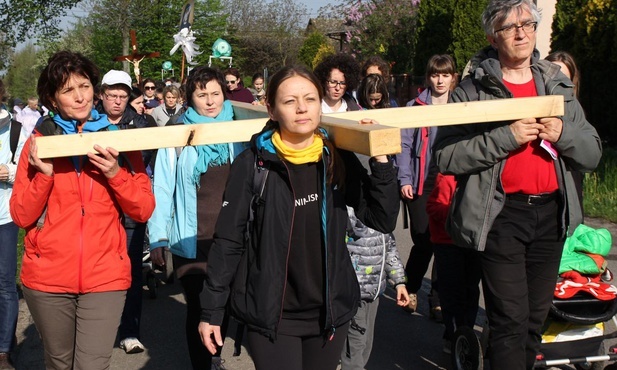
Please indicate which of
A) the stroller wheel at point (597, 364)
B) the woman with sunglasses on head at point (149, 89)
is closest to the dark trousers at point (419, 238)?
the stroller wheel at point (597, 364)

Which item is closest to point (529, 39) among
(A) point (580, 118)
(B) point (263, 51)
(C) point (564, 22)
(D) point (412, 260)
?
(A) point (580, 118)

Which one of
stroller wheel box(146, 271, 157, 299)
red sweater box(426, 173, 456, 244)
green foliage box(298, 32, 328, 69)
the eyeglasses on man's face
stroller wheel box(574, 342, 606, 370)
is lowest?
stroller wheel box(146, 271, 157, 299)

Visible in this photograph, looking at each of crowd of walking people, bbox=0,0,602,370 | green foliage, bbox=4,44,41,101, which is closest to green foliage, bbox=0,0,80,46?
crowd of walking people, bbox=0,0,602,370

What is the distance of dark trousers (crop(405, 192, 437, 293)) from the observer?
6695 millimetres

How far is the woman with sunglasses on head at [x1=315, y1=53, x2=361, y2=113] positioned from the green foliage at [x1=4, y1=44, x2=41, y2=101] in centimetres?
8259

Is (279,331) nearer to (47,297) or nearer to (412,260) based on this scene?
(47,297)

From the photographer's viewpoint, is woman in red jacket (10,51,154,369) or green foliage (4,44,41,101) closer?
woman in red jacket (10,51,154,369)

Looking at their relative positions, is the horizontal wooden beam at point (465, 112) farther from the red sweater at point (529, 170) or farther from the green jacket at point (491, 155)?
the red sweater at point (529, 170)

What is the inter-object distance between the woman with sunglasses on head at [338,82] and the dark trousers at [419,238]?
3.22 feet

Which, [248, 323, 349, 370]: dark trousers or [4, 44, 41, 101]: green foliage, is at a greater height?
[4, 44, 41, 101]: green foliage

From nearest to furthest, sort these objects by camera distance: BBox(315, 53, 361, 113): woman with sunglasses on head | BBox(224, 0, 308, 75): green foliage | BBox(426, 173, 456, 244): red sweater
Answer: BBox(426, 173, 456, 244): red sweater < BBox(315, 53, 361, 113): woman with sunglasses on head < BBox(224, 0, 308, 75): green foliage

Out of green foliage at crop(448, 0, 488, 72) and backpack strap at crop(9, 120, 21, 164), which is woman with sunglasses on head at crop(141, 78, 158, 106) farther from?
backpack strap at crop(9, 120, 21, 164)

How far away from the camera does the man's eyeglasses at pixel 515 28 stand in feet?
12.6

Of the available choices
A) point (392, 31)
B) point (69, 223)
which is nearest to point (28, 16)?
point (392, 31)
